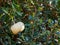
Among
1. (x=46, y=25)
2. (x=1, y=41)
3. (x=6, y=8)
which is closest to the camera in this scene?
(x=6, y=8)

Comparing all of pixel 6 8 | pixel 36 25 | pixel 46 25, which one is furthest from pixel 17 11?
pixel 46 25

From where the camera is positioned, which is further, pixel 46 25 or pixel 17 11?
pixel 46 25

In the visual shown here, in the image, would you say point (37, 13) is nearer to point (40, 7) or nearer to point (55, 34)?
point (40, 7)

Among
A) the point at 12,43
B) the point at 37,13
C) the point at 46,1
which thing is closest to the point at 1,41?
the point at 12,43

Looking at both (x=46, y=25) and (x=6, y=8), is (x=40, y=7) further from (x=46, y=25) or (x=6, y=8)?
(x=6, y=8)

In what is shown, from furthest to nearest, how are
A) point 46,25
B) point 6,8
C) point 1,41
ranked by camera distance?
point 46,25, point 1,41, point 6,8

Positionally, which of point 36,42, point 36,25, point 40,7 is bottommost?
point 36,42

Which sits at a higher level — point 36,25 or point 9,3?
point 9,3
